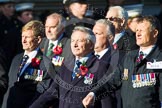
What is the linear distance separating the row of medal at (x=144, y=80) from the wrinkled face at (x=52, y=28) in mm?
1754

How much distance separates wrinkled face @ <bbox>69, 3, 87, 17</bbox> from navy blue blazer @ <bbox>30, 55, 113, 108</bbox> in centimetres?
163

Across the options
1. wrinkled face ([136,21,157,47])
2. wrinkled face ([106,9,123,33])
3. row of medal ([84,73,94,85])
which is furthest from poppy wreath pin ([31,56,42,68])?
wrinkled face ([136,21,157,47])

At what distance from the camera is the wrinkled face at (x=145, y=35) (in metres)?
8.37

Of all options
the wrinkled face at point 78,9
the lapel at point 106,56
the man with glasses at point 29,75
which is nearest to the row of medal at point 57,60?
the man with glasses at point 29,75

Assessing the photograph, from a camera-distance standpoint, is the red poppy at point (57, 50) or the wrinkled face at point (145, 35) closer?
the wrinkled face at point (145, 35)

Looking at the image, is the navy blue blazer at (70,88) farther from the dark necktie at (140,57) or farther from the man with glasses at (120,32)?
the man with glasses at (120,32)

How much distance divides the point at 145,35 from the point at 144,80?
1.93 ft

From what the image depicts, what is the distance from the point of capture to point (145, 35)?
838 centimetres

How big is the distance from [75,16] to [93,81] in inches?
81.3

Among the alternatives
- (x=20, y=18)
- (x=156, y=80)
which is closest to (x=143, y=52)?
(x=156, y=80)

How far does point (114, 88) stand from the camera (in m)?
8.50

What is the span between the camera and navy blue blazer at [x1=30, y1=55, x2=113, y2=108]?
8312 millimetres

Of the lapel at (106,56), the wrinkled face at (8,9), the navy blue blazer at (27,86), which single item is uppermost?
the lapel at (106,56)

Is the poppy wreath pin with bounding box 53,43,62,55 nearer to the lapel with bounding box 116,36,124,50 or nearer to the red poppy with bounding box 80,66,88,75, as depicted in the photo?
the lapel with bounding box 116,36,124,50
